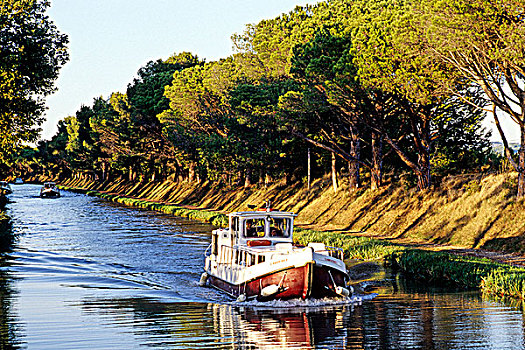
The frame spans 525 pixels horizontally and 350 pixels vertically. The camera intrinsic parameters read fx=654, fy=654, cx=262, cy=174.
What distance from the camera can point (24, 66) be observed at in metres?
49.4

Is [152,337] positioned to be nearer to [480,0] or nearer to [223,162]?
[480,0]

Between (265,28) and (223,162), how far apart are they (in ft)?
52.8

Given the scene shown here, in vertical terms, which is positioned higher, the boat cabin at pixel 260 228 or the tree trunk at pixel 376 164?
the tree trunk at pixel 376 164

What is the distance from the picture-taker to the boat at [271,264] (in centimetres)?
2192

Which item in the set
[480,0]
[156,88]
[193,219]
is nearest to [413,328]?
[480,0]

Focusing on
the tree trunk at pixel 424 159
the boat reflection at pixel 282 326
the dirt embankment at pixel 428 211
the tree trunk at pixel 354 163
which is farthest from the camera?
the tree trunk at pixel 354 163

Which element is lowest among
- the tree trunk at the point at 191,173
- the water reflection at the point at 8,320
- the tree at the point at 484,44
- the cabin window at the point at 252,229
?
the water reflection at the point at 8,320

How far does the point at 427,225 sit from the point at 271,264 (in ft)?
61.9

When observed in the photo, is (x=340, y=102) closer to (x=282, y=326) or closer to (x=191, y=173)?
(x=282, y=326)

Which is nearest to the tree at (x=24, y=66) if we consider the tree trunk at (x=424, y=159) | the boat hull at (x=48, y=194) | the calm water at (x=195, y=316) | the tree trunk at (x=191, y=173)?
the calm water at (x=195, y=316)

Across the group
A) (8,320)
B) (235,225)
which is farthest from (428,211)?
(8,320)

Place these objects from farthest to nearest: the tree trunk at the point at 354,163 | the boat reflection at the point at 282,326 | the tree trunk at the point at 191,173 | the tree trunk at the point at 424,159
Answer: the tree trunk at the point at 191,173 < the tree trunk at the point at 354,163 < the tree trunk at the point at 424,159 < the boat reflection at the point at 282,326

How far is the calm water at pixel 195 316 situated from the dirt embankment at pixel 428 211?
8.08m

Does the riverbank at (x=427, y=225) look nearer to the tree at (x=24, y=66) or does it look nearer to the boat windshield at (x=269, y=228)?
the boat windshield at (x=269, y=228)
